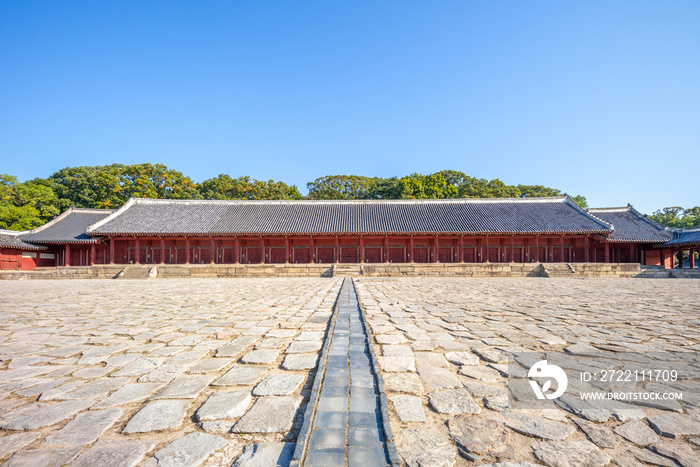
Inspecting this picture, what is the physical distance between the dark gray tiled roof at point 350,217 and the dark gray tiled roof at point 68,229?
3.92m

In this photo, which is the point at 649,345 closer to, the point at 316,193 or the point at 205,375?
the point at 205,375

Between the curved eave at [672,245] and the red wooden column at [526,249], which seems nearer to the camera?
the curved eave at [672,245]

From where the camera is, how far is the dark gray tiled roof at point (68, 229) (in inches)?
1022

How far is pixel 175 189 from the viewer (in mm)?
44312

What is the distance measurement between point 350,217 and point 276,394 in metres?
24.2

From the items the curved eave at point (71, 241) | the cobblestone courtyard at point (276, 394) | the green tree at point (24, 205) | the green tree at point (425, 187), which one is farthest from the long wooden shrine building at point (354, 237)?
the green tree at point (425, 187)

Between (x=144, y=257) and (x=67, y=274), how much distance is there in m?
5.25

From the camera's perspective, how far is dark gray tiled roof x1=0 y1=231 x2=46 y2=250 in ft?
80.6

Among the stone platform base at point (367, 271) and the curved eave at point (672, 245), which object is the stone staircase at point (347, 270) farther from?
the curved eave at point (672, 245)

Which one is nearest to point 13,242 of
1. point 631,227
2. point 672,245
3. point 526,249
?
point 526,249

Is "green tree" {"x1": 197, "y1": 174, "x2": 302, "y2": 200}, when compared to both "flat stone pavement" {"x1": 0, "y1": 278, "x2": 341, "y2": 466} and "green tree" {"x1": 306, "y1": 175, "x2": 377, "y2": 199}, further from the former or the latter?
"flat stone pavement" {"x1": 0, "y1": 278, "x2": 341, "y2": 466}

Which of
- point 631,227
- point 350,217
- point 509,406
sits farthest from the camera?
point 631,227

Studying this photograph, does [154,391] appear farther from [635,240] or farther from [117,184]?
[117,184]

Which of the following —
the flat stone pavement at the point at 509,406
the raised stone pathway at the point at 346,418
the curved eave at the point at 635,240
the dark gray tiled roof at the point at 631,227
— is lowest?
the flat stone pavement at the point at 509,406
